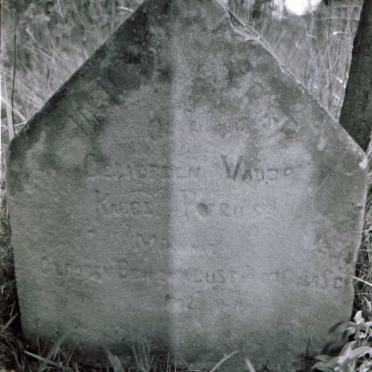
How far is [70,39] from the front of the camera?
418 centimetres

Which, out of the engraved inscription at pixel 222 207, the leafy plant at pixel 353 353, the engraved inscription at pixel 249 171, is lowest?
the leafy plant at pixel 353 353

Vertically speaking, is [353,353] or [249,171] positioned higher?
[249,171]

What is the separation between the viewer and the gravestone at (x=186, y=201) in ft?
4.29

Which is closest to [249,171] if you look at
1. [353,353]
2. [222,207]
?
[222,207]

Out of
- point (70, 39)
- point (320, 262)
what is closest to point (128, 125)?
point (320, 262)

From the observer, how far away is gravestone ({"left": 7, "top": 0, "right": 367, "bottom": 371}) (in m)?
1.31

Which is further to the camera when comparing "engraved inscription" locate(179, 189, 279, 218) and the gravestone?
"engraved inscription" locate(179, 189, 279, 218)

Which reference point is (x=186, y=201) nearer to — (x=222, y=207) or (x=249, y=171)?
(x=222, y=207)

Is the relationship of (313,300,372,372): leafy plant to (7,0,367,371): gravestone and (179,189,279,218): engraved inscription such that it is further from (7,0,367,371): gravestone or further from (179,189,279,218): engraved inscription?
(179,189,279,218): engraved inscription

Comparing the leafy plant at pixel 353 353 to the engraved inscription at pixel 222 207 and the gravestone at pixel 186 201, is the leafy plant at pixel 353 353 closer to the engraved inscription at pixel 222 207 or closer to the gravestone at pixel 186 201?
the gravestone at pixel 186 201

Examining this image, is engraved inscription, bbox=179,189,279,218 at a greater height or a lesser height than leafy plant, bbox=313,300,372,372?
greater

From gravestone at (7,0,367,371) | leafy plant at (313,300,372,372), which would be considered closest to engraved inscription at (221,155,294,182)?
gravestone at (7,0,367,371)

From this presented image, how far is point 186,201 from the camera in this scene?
1478mm

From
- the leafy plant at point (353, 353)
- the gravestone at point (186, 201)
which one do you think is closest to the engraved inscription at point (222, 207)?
the gravestone at point (186, 201)
